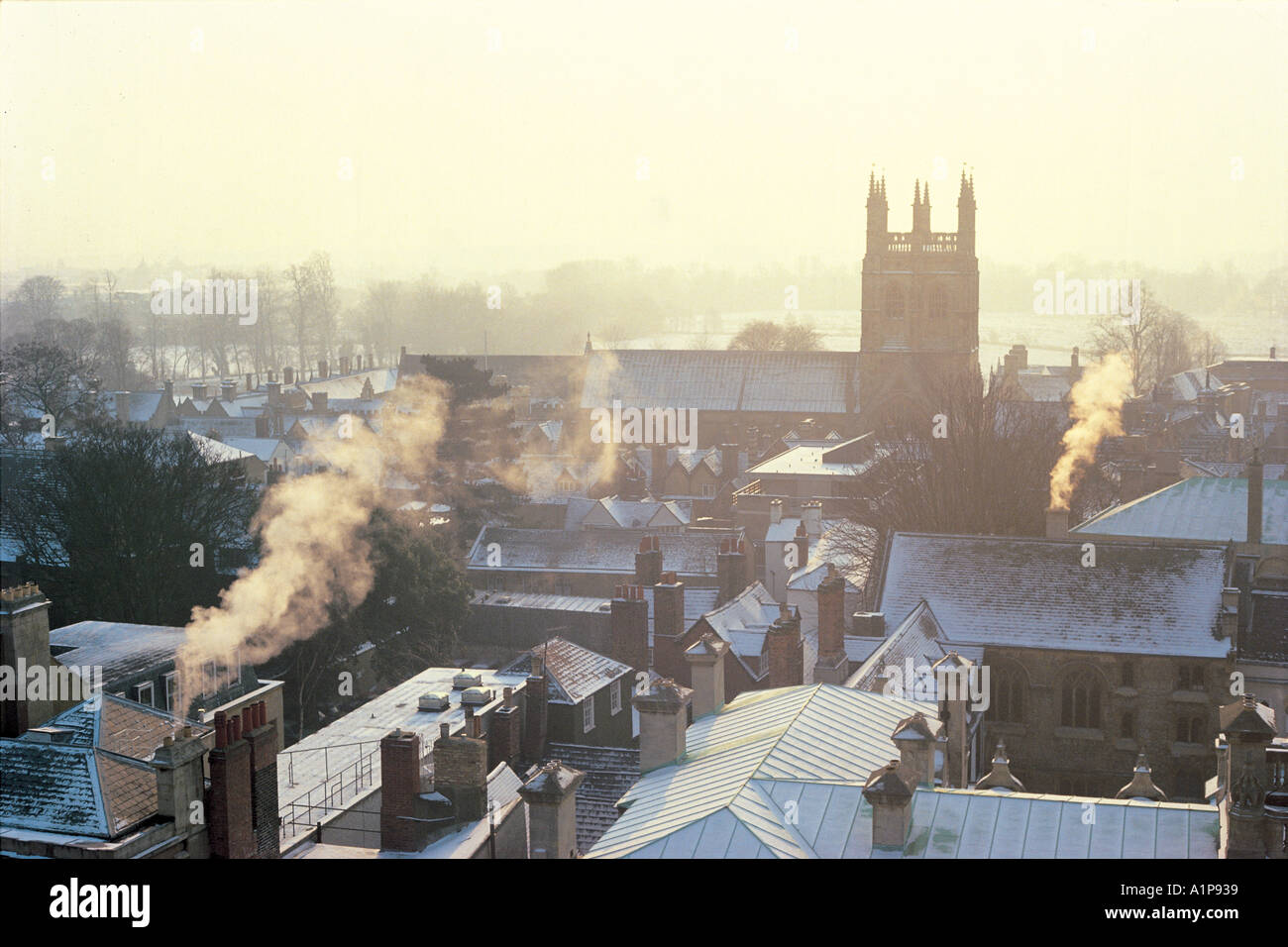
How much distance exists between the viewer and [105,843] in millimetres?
12016

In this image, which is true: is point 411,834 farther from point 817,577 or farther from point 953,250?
point 953,250

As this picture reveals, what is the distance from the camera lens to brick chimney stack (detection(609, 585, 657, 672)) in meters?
26.7

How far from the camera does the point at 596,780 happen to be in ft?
62.5

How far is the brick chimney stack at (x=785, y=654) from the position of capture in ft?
74.6

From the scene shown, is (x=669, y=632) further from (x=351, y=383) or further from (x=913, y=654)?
(x=351, y=383)

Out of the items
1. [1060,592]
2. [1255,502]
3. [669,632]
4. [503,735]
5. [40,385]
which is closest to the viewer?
[503,735]

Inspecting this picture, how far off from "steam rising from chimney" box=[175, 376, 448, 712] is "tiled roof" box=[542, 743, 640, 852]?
530 cm

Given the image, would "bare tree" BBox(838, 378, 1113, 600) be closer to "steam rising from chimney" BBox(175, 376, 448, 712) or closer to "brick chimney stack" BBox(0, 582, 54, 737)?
"steam rising from chimney" BBox(175, 376, 448, 712)

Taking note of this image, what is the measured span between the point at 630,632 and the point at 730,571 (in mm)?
5825

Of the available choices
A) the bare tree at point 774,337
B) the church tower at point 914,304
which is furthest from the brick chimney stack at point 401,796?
the bare tree at point 774,337

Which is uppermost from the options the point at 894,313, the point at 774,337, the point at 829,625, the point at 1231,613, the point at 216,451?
the point at 894,313

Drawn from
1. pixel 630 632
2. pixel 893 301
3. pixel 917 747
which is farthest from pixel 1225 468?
pixel 917 747

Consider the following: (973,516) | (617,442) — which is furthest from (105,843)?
(617,442)
